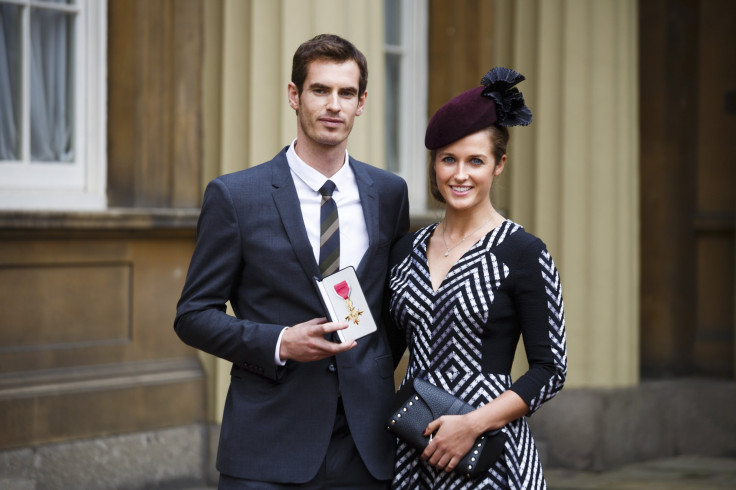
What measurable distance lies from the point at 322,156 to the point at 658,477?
4.36 m

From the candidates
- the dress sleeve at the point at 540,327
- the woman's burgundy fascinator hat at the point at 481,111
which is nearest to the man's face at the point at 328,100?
the woman's burgundy fascinator hat at the point at 481,111

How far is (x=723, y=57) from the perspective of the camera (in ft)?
23.7

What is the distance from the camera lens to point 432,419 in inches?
105

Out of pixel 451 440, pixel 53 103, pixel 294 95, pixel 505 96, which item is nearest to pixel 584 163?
pixel 53 103

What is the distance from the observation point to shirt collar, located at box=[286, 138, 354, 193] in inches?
113

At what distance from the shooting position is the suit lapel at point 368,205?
9.43 feet

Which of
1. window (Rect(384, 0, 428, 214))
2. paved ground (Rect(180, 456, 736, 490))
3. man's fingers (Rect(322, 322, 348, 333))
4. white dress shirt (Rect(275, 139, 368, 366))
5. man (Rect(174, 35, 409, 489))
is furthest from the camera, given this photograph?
window (Rect(384, 0, 428, 214))

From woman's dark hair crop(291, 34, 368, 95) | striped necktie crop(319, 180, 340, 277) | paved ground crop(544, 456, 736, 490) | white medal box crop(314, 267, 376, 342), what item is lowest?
paved ground crop(544, 456, 736, 490)

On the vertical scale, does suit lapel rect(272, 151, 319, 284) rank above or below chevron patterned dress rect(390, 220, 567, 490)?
above

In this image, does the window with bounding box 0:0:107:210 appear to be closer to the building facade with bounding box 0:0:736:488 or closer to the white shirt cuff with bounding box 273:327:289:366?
the building facade with bounding box 0:0:736:488

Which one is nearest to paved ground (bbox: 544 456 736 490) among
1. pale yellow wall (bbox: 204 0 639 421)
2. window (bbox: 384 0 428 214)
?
pale yellow wall (bbox: 204 0 639 421)

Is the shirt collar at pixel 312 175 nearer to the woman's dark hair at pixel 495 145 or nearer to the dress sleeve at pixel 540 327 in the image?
the woman's dark hair at pixel 495 145

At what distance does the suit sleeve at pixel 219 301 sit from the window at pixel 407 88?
4058mm

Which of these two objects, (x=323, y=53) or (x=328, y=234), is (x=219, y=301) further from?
(x=323, y=53)
